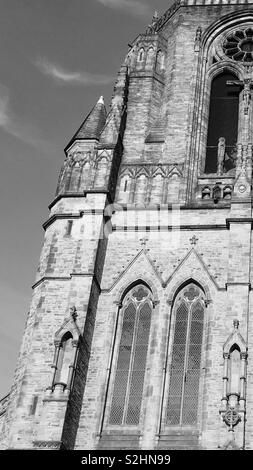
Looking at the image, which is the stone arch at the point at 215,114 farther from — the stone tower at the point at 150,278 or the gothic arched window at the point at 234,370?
the gothic arched window at the point at 234,370

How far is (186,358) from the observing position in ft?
76.2

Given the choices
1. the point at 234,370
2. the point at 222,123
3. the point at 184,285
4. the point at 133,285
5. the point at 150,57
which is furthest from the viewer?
the point at 150,57

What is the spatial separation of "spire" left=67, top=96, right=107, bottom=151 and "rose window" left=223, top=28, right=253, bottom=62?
5264 mm

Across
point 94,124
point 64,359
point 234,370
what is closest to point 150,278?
point 64,359

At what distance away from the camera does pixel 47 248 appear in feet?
83.9

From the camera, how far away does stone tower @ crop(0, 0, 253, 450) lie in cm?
2183

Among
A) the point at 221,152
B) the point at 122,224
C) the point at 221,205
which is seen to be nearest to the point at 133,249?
the point at 122,224

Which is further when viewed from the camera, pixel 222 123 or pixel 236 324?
pixel 222 123

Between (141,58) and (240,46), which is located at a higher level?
(240,46)

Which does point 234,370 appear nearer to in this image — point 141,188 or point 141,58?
point 141,188

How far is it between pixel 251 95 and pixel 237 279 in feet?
28.4

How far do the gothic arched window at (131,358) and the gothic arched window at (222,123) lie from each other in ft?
19.0

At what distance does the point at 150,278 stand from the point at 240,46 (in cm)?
1135

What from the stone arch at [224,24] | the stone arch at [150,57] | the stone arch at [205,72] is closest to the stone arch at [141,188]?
the stone arch at [205,72]
